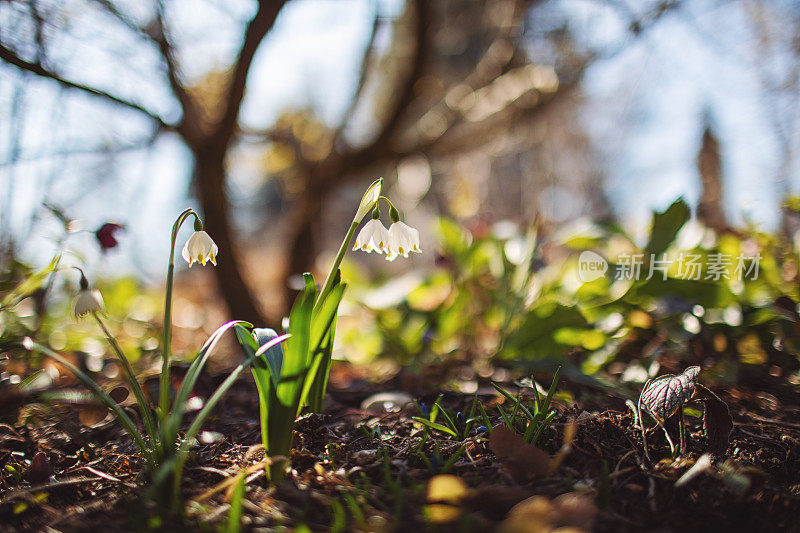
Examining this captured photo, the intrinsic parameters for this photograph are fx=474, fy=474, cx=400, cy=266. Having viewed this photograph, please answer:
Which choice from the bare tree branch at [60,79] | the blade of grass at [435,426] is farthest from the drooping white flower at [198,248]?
the bare tree branch at [60,79]

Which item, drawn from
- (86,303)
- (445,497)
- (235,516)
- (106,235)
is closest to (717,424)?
(445,497)

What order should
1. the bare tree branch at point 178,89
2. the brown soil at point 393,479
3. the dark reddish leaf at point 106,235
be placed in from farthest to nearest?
the bare tree branch at point 178,89
the dark reddish leaf at point 106,235
the brown soil at point 393,479

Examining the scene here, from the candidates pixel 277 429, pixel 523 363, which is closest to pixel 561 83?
pixel 523 363

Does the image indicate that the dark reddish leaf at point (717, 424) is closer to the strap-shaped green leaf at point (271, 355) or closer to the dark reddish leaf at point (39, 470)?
the strap-shaped green leaf at point (271, 355)

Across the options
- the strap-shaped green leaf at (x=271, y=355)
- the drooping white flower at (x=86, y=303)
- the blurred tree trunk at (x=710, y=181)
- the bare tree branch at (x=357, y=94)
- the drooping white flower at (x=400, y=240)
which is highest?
the bare tree branch at (x=357, y=94)

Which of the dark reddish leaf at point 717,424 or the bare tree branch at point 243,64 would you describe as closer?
the dark reddish leaf at point 717,424

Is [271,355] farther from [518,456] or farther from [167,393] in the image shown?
[518,456]

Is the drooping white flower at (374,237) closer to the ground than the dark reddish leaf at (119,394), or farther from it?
farther from it
